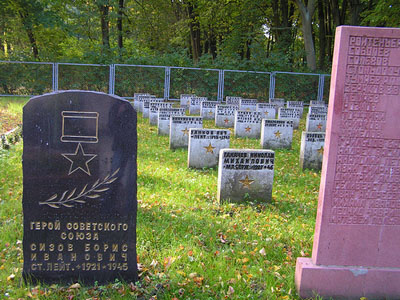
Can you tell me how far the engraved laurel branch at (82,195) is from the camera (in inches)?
148

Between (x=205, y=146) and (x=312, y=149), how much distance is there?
2.66m

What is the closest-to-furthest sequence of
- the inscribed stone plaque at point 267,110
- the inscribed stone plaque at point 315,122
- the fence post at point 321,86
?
1. the inscribed stone plaque at point 315,122
2. the inscribed stone plaque at point 267,110
3. the fence post at point 321,86

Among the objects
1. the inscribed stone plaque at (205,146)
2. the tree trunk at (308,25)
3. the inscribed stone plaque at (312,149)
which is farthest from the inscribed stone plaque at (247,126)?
the tree trunk at (308,25)

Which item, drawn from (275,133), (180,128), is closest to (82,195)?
(180,128)

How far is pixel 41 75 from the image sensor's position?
23.8 metres

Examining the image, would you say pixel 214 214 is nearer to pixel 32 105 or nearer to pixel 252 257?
pixel 252 257

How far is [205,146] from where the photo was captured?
28.9 ft

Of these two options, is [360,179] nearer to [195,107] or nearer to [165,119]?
[165,119]

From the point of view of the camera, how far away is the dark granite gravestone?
366 centimetres

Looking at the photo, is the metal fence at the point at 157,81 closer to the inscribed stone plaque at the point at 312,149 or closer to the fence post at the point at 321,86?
the fence post at the point at 321,86

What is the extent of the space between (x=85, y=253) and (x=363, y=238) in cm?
278

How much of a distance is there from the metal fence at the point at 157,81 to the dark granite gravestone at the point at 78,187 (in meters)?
20.6

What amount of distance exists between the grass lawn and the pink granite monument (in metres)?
0.55

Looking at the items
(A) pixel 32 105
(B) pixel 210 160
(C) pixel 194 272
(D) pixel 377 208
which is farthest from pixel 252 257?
(B) pixel 210 160
